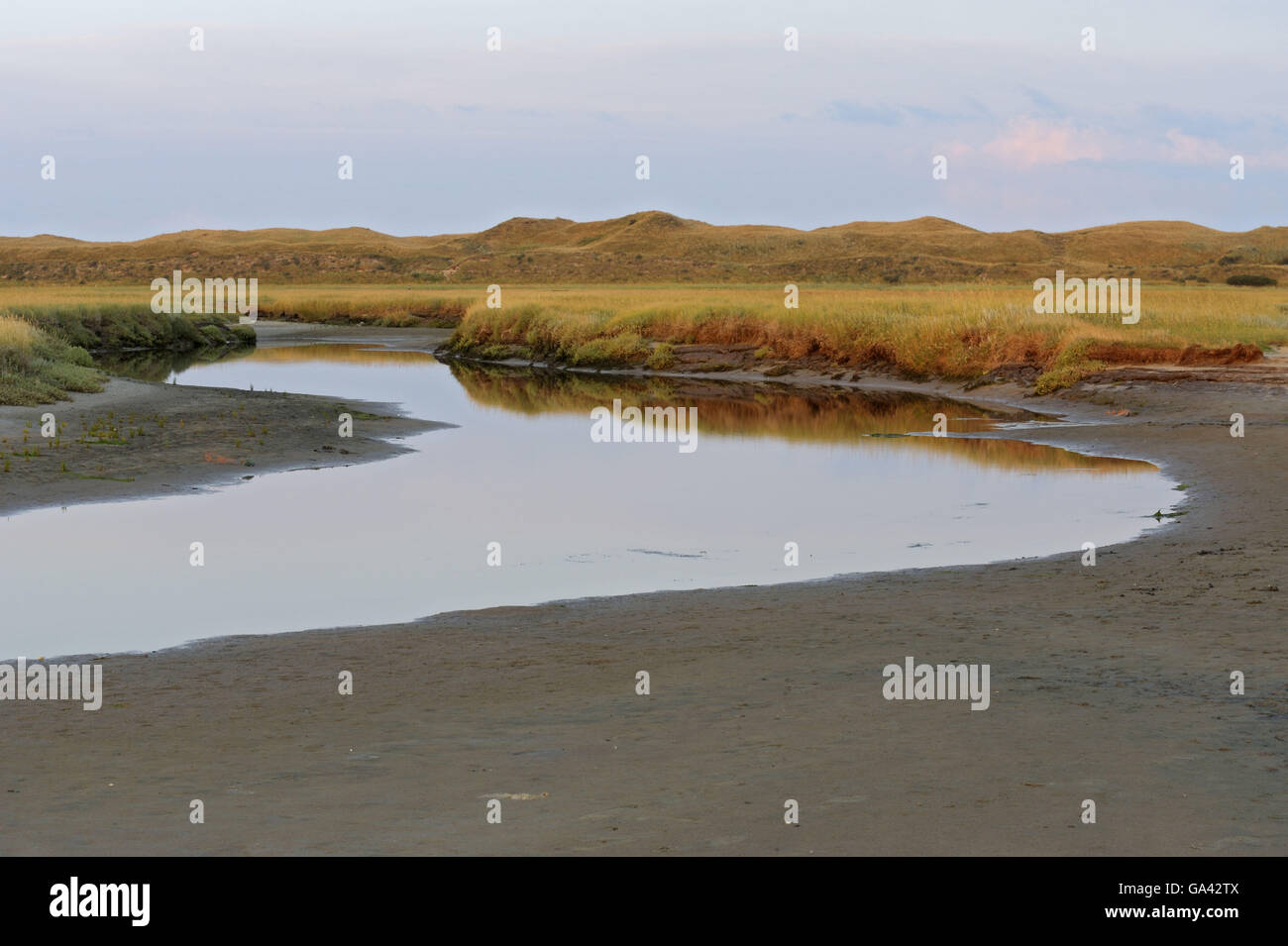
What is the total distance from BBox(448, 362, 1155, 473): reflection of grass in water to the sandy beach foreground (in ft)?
35.9

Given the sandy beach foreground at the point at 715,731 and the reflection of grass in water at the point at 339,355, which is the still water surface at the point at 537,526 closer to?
the sandy beach foreground at the point at 715,731

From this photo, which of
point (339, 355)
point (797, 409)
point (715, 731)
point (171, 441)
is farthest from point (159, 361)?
point (715, 731)

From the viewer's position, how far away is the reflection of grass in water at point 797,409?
23344 millimetres

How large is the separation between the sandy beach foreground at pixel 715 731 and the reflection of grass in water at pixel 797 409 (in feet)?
35.9

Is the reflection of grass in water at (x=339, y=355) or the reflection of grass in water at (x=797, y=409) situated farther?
the reflection of grass in water at (x=339, y=355)

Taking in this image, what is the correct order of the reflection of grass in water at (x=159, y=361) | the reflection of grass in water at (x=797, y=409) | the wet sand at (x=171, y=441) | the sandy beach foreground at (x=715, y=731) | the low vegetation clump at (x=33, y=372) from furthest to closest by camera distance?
the reflection of grass in water at (x=159, y=361)
the low vegetation clump at (x=33, y=372)
the reflection of grass in water at (x=797, y=409)
the wet sand at (x=171, y=441)
the sandy beach foreground at (x=715, y=731)

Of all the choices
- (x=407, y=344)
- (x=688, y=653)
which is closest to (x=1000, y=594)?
(x=688, y=653)

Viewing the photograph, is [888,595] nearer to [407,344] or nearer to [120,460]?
[120,460]

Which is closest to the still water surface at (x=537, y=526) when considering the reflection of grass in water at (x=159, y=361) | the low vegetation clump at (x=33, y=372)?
the low vegetation clump at (x=33, y=372)

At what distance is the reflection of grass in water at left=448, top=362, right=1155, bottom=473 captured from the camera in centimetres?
2334

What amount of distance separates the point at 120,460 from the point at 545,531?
7.54 metres

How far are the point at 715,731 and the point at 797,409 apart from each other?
24.8m

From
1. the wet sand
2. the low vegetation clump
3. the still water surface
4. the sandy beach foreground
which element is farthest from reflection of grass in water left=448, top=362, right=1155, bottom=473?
the sandy beach foreground

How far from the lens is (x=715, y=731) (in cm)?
779
